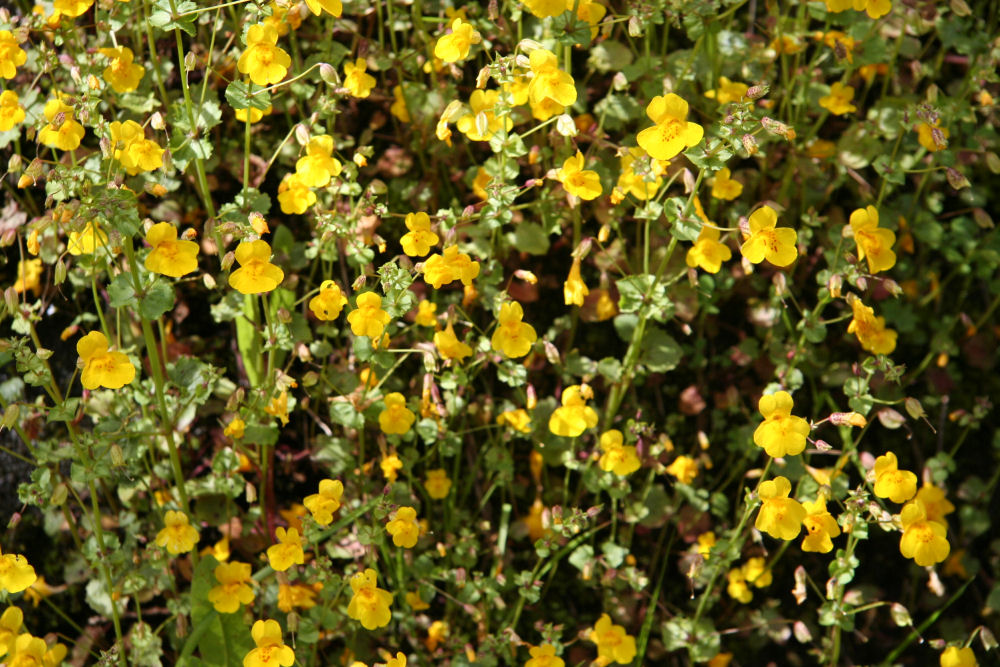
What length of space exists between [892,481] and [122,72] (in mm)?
1823

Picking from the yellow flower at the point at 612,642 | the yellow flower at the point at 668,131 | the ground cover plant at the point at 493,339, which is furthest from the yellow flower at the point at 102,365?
the yellow flower at the point at 612,642

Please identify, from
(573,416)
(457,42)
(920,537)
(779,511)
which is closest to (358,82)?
(457,42)

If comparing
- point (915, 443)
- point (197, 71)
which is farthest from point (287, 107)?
point (915, 443)

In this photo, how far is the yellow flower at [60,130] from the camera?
1834 millimetres

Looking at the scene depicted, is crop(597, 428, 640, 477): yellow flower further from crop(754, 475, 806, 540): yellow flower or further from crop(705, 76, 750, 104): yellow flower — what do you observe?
crop(705, 76, 750, 104): yellow flower

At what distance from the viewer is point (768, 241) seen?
1.80 m

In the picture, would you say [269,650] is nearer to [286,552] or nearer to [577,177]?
[286,552]

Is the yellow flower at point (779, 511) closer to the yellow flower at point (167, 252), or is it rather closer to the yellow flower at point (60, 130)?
the yellow flower at point (167, 252)

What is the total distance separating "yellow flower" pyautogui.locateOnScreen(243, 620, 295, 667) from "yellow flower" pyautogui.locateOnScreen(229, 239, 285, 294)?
0.65 m

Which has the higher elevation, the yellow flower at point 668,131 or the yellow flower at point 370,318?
the yellow flower at point 668,131

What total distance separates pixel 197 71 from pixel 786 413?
70.8 inches

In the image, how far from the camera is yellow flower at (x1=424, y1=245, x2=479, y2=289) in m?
1.79

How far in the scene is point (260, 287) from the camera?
173 cm

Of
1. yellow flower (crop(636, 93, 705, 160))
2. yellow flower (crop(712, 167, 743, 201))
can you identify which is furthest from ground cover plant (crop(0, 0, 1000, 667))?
yellow flower (crop(712, 167, 743, 201))
